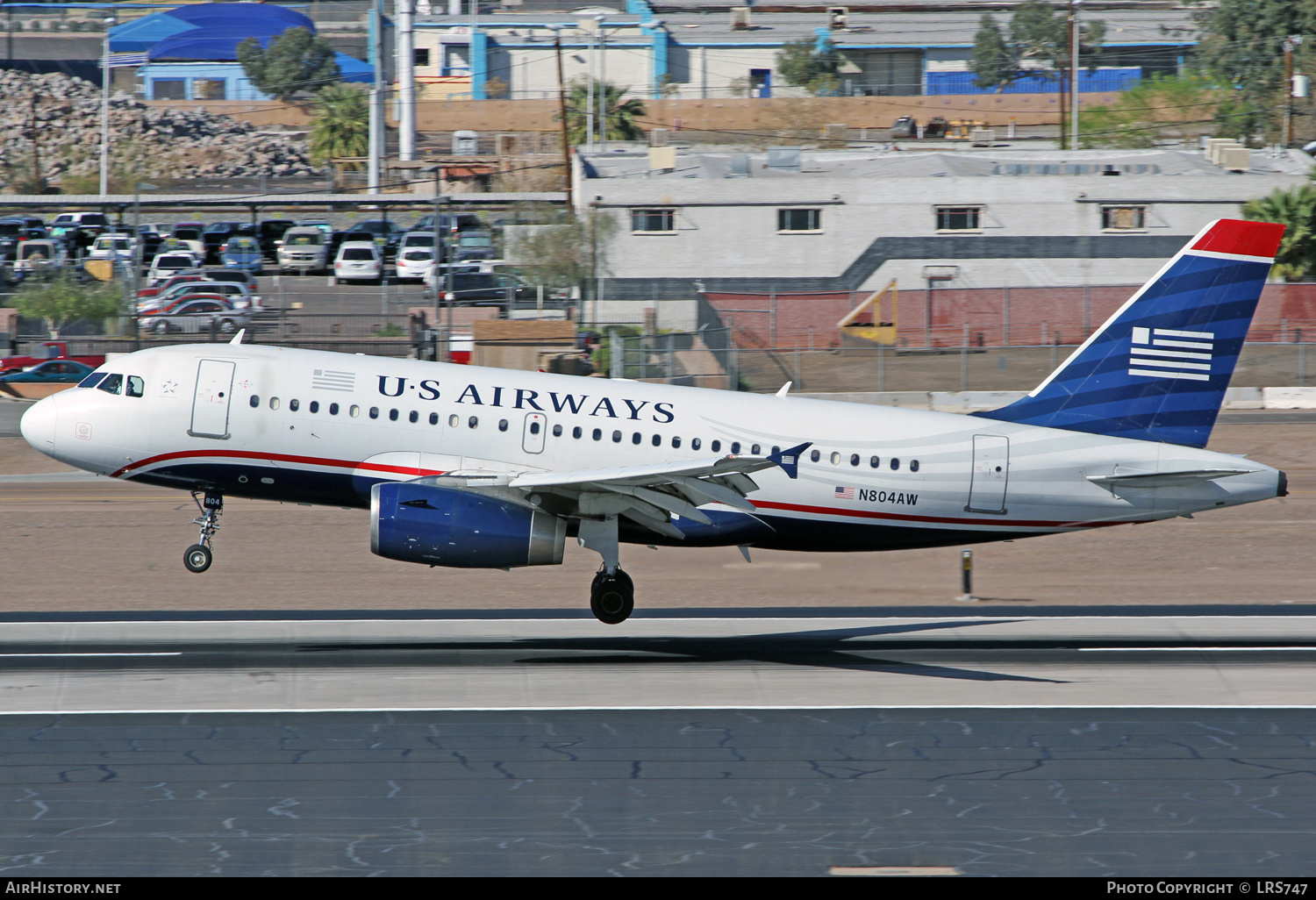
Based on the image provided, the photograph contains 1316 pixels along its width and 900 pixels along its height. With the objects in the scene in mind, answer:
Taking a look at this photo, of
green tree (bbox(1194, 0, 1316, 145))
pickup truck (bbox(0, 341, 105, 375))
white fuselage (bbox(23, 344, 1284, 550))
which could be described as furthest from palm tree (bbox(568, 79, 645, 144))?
white fuselage (bbox(23, 344, 1284, 550))

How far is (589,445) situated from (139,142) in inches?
5089

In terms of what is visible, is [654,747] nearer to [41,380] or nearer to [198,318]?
[41,380]

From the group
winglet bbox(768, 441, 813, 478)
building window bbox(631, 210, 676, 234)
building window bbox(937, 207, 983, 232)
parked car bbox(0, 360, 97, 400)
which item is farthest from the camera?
building window bbox(631, 210, 676, 234)

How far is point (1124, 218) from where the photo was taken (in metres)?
74.1

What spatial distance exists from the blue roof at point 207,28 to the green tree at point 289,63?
195 inches

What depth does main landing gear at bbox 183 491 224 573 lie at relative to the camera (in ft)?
80.9

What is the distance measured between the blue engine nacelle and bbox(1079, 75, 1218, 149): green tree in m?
98.8

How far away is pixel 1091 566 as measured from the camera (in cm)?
3484

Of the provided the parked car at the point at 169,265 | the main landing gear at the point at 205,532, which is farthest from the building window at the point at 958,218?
the main landing gear at the point at 205,532

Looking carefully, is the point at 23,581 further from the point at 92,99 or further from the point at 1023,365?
the point at 92,99

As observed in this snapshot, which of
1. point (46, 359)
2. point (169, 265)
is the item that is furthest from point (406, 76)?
point (46, 359)

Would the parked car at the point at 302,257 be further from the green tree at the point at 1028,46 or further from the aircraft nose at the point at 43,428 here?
the green tree at the point at 1028,46

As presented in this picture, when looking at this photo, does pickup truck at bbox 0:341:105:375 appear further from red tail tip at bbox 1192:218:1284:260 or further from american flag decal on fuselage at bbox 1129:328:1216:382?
red tail tip at bbox 1192:218:1284:260

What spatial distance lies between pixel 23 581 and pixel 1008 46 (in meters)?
144
